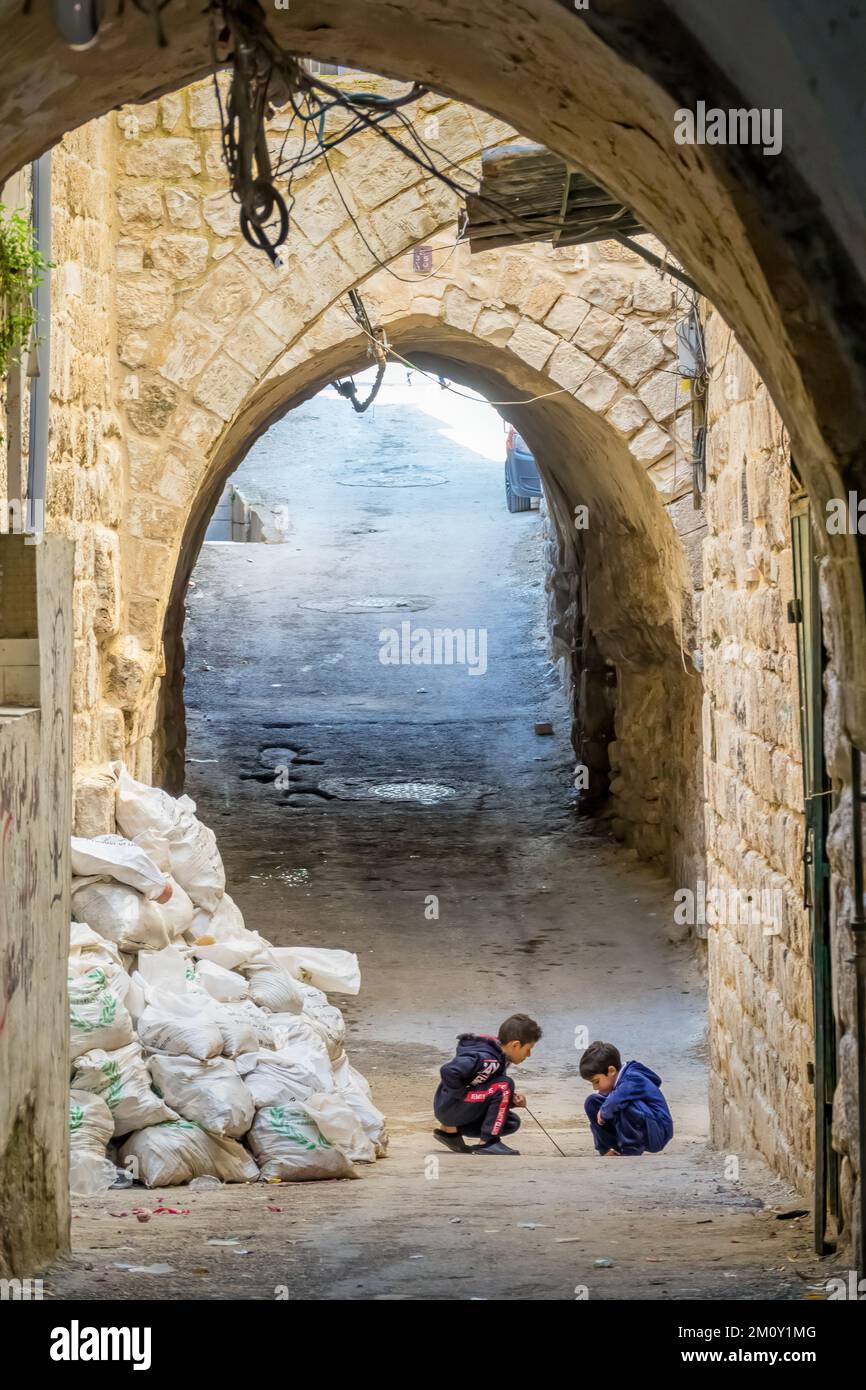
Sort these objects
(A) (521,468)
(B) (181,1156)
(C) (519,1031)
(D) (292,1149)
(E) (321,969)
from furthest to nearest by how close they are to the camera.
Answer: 1. (A) (521,468)
2. (E) (321,969)
3. (C) (519,1031)
4. (D) (292,1149)
5. (B) (181,1156)

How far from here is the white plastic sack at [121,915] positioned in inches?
247

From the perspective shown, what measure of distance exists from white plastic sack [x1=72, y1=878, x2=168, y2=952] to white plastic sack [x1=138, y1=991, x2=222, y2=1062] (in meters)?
0.45

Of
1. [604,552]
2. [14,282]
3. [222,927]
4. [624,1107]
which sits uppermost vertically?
[604,552]

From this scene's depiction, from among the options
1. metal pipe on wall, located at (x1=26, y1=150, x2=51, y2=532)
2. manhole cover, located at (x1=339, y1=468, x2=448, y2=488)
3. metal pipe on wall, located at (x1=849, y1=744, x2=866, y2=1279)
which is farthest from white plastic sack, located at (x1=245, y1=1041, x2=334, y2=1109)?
manhole cover, located at (x1=339, y1=468, x2=448, y2=488)

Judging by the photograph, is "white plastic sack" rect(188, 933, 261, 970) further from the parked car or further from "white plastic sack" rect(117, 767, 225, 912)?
the parked car

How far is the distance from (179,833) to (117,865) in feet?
3.20

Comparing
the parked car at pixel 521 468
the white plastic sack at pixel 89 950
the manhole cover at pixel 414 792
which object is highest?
the parked car at pixel 521 468

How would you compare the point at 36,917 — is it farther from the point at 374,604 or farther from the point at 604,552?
the point at 374,604

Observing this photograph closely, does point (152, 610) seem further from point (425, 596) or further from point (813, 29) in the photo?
point (425, 596)

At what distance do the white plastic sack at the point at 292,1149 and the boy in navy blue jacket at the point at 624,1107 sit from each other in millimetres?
1206

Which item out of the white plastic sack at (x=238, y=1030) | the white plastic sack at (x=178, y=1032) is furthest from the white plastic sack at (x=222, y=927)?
the white plastic sack at (x=178, y=1032)

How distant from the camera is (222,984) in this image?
6.44 m

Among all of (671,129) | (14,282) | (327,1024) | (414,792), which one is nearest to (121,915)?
(327,1024)

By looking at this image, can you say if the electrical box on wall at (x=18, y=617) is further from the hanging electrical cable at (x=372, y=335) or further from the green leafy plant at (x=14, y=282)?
the hanging electrical cable at (x=372, y=335)
